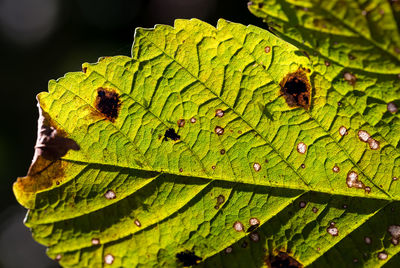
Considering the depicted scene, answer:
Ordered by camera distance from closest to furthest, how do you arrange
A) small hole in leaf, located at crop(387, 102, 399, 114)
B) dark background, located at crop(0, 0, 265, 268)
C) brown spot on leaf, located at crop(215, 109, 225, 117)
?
small hole in leaf, located at crop(387, 102, 399, 114)
brown spot on leaf, located at crop(215, 109, 225, 117)
dark background, located at crop(0, 0, 265, 268)

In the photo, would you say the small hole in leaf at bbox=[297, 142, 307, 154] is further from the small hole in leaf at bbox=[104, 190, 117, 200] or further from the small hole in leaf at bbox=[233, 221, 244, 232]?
the small hole in leaf at bbox=[104, 190, 117, 200]

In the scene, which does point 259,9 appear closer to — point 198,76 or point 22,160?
point 198,76

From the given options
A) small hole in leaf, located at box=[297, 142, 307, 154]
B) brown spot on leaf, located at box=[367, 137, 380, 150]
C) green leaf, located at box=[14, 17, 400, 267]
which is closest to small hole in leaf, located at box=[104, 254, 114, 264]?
green leaf, located at box=[14, 17, 400, 267]

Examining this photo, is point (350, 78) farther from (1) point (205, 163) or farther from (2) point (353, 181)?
(1) point (205, 163)

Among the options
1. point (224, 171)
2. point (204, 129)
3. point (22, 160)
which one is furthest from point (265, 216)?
point (22, 160)

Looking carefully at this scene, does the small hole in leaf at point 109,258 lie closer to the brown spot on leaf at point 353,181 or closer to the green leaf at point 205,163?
the green leaf at point 205,163

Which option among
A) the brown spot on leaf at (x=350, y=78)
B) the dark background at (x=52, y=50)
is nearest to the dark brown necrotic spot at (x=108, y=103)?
the brown spot on leaf at (x=350, y=78)

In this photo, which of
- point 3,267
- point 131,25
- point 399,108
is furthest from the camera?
point 3,267
